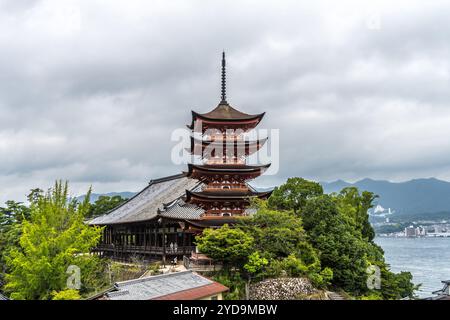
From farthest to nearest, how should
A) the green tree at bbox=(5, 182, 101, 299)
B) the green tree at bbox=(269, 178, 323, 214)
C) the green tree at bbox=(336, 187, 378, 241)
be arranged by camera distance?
the green tree at bbox=(336, 187, 378, 241), the green tree at bbox=(269, 178, 323, 214), the green tree at bbox=(5, 182, 101, 299)

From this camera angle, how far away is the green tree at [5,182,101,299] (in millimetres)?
23203

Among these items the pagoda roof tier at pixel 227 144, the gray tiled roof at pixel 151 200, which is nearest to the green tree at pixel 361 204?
the pagoda roof tier at pixel 227 144

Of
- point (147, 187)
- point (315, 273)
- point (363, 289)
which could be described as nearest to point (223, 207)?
point (315, 273)

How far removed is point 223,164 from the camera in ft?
103

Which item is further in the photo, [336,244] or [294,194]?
[294,194]

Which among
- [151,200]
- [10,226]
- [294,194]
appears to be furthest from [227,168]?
[10,226]

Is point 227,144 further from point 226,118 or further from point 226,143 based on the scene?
point 226,118

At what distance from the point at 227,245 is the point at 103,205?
3571cm

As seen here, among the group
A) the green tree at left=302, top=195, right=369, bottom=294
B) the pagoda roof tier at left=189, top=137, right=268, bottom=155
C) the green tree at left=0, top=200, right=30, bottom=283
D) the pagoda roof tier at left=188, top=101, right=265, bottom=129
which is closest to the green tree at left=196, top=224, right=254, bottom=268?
the green tree at left=302, top=195, right=369, bottom=294

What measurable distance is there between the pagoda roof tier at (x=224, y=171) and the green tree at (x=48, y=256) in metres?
7.89

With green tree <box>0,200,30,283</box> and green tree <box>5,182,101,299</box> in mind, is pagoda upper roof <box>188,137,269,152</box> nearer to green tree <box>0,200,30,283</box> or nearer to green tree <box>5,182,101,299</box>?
green tree <box>5,182,101,299</box>
